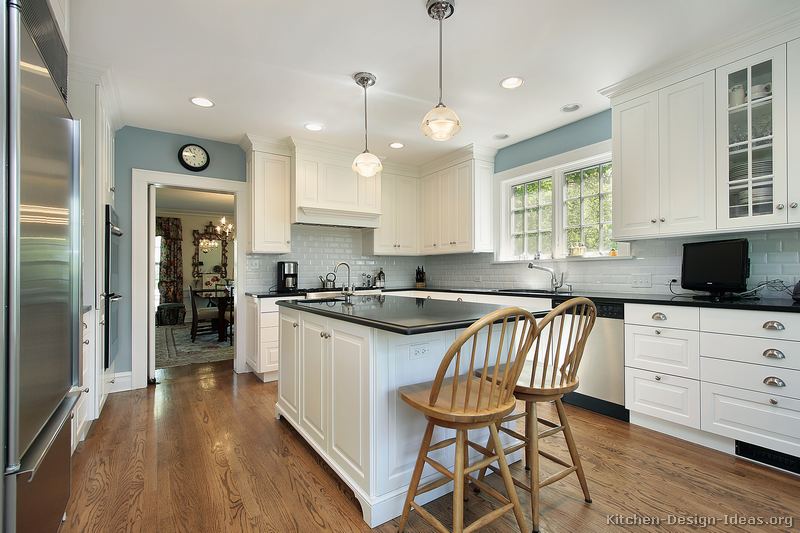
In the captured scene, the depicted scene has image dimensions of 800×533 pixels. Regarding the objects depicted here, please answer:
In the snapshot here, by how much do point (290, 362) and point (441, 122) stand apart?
184 centimetres

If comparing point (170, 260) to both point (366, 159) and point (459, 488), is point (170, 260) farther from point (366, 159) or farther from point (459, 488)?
point (459, 488)

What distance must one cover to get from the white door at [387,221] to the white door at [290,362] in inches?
96.8

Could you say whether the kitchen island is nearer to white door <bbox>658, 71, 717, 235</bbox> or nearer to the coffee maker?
white door <bbox>658, 71, 717, 235</bbox>

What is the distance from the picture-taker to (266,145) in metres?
4.33

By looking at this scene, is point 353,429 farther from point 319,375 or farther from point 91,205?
point 91,205

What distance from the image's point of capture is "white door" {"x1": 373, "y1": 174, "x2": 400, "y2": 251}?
Answer: 521 cm

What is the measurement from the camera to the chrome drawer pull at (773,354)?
2.11 m

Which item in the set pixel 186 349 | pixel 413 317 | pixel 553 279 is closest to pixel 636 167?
pixel 553 279

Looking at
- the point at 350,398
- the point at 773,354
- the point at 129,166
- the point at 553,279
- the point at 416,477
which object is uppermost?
the point at 129,166

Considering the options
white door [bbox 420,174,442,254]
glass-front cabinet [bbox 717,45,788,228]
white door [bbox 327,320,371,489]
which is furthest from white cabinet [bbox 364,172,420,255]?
glass-front cabinet [bbox 717,45,788,228]

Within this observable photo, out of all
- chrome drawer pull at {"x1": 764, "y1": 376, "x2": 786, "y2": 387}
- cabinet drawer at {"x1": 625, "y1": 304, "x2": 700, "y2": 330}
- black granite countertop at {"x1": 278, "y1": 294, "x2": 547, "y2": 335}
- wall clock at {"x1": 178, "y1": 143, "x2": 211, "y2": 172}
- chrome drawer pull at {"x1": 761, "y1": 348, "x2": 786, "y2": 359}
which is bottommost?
chrome drawer pull at {"x1": 764, "y1": 376, "x2": 786, "y2": 387}

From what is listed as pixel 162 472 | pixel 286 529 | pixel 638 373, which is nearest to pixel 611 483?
pixel 638 373

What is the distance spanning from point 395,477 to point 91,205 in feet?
8.74

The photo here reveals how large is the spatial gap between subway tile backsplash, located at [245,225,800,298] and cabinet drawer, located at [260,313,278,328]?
0.64 meters
